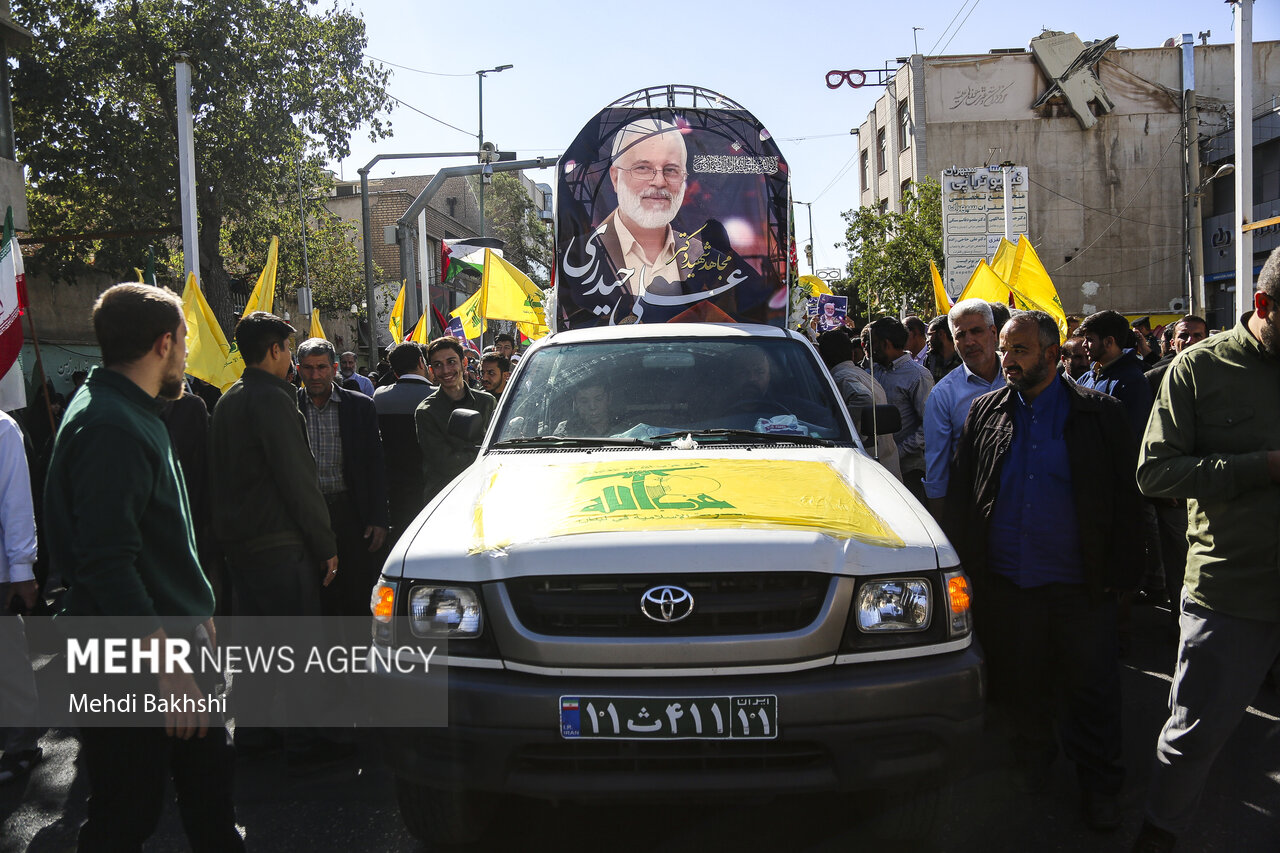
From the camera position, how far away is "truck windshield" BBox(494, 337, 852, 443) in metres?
4.34

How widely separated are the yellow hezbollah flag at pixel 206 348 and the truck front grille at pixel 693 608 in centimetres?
572

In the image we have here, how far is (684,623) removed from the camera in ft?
9.89

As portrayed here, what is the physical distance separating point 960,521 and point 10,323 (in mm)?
4886

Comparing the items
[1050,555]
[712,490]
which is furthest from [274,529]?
[1050,555]

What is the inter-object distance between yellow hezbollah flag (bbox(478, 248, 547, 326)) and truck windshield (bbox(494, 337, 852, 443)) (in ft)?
28.6

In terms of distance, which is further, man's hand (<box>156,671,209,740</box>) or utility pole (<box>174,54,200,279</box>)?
utility pole (<box>174,54,200,279</box>)

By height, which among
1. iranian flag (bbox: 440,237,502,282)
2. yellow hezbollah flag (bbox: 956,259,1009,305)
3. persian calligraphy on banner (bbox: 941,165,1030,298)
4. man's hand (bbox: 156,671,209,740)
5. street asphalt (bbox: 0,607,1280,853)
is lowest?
street asphalt (bbox: 0,607,1280,853)

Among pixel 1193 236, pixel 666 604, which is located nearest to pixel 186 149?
pixel 666 604

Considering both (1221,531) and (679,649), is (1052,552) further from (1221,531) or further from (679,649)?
(679,649)

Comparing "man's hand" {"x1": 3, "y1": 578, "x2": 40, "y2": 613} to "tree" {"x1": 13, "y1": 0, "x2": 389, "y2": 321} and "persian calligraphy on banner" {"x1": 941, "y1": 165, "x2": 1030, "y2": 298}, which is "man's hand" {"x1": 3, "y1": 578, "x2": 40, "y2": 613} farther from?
"persian calligraphy on banner" {"x1": 941, "y1": 165, "x2": 1030, "y2": 298}

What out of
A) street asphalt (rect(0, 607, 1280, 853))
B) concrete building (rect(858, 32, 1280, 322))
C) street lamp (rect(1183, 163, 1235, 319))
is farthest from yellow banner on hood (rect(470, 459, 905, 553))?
concrete building (rect(858, 32, 1280, 322))

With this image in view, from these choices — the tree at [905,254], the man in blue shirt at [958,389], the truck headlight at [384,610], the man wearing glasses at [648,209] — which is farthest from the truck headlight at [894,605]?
the tree at [905,254]

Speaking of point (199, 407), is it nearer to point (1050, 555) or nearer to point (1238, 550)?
point (1050, 555)

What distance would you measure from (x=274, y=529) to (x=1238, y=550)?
3530 mm
